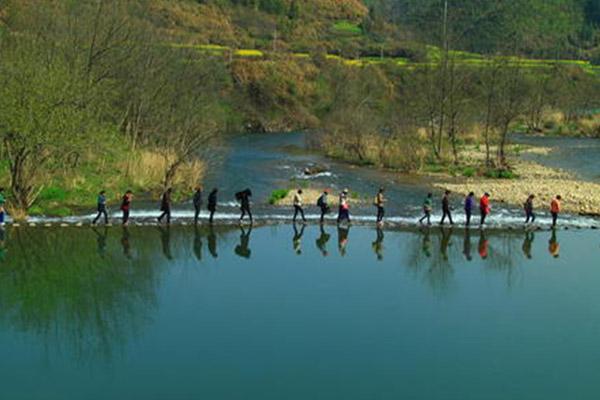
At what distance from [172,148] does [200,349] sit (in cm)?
2680

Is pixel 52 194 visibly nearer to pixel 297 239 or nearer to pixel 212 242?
pixel 212 242

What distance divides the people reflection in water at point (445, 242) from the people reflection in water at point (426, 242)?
1.69ft

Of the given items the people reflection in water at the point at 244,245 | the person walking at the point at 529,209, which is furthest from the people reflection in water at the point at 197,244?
the person walking at the point at 529,209

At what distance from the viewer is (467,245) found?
30.9 m

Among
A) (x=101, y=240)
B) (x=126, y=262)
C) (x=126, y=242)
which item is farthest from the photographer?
(x=101, y=240)

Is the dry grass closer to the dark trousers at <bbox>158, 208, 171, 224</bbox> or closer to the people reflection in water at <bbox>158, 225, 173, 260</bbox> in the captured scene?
the dark trousers at <bbox>158, 208, 171, 224</bbox>

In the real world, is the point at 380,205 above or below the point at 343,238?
above

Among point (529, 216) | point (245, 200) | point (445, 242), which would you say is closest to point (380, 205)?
point (445, 242)

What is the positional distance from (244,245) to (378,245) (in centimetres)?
547

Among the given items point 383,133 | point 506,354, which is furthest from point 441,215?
A: point 383,133

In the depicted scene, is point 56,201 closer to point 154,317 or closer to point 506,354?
point 154,317

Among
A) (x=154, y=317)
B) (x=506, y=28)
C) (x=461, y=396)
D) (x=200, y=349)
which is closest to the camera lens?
(x=461, y=396)

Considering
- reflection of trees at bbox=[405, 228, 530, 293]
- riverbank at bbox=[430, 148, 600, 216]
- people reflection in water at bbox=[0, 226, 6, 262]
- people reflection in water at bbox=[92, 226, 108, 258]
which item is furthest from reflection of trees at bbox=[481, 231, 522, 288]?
people reflection in water at bbox=[0, 226, 6, 262]

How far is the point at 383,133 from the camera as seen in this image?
64188 millimetres
